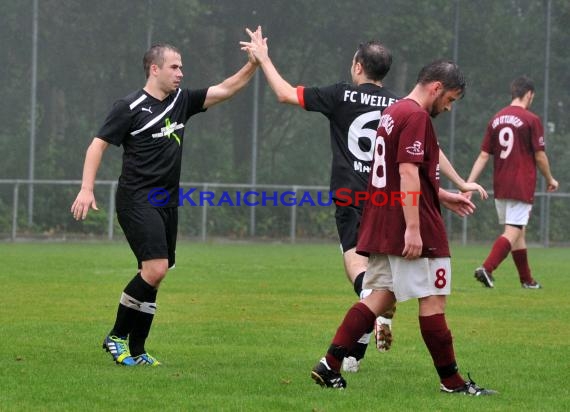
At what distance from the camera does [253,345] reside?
336 inches

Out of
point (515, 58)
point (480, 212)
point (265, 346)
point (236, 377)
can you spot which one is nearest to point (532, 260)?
point (480, 212)

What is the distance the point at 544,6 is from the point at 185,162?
8.60 meters

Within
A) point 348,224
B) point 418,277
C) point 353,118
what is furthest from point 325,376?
point 353,118

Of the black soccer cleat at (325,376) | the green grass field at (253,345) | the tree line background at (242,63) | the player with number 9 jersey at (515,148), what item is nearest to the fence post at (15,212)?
the tree line background at (242,63)

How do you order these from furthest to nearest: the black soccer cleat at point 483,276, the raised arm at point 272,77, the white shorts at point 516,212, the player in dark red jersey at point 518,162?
the white shorts at point 516,212, the player in dark red jersey at point 518,162, the black soccer cleat at point 483,276, the raised arm at point 272,77

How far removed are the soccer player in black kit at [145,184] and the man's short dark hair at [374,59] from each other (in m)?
1.16

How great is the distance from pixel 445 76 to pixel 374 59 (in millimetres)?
1200

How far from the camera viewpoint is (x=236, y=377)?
7004 mm

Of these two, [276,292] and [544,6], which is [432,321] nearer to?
[276,292]

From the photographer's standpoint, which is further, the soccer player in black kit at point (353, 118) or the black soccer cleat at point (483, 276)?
the black soccer cleat at point (483, 276)

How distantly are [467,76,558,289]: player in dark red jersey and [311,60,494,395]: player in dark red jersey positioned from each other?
271 inches

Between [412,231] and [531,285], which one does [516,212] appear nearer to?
[531,285]

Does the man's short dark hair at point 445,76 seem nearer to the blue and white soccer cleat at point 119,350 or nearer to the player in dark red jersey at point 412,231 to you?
the player in dark red jersey at point 412,231

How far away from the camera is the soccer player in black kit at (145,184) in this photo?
24.6 feet
